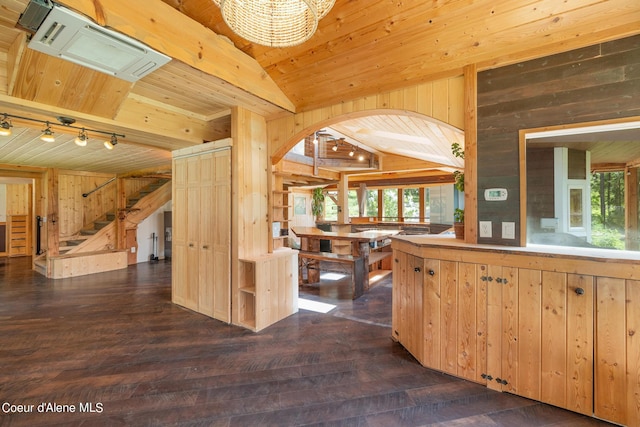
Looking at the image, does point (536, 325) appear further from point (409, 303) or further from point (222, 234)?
point (222, 234)

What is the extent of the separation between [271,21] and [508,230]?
2272mm

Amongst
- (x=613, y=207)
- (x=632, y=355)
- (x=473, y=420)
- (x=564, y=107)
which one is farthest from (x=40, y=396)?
(x=613, y=207)

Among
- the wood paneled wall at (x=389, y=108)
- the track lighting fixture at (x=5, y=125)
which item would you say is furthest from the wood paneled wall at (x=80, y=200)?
the wood paneled wall at (x=389, y=108)

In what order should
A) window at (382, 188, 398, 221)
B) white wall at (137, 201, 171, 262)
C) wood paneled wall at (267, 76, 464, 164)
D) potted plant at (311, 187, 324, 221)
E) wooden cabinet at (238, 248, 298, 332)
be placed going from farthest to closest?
window at (382, 188, 398, 221) → potted plant at (311, 187, 324, 221) → white wall at (137, 201, 171, 262) → wooden cabinet at (238, 248, 298, 332) → wood paneled wall at (267, 76, 464, 164)

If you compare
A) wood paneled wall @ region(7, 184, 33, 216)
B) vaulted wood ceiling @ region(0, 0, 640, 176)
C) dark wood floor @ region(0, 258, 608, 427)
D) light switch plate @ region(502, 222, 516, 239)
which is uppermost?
vaulted wood ceiling @ region(0, 0, 640, 176)

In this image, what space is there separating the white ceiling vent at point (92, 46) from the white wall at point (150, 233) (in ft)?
20.8

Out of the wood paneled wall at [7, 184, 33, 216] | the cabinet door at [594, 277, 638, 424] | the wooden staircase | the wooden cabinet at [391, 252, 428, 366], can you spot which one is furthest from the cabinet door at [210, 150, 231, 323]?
the wood paneled wall at [7, 184, 33, 216]

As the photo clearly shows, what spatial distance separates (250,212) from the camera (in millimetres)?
3404

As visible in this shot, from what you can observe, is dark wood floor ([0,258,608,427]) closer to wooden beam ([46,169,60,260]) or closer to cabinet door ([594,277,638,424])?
cabinet door ([594,277,638,424])

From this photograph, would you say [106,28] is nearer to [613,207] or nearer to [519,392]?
[519,392]

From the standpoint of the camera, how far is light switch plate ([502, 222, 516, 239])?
215 centimetres

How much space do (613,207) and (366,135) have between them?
13.5 feet

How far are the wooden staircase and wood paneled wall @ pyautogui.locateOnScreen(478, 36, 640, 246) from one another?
772cm

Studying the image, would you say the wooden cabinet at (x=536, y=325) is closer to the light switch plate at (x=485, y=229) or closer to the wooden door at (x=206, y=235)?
the light switch plate at (x=485, y=229)
